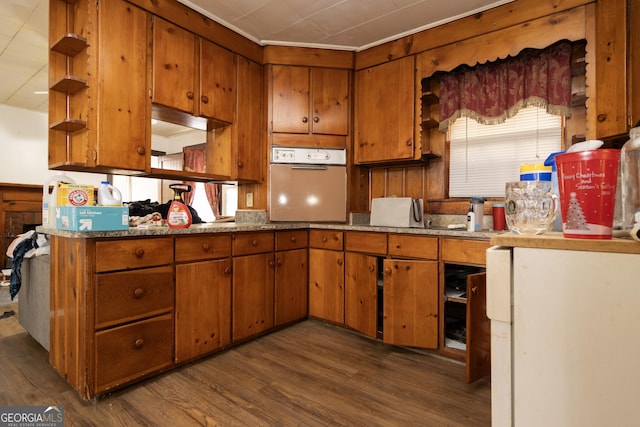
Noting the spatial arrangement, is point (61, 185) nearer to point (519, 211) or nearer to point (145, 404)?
point (145, 404)

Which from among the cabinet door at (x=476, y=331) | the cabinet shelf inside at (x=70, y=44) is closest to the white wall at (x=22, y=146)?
the cabinet shelf inside at (x=70, y=44)

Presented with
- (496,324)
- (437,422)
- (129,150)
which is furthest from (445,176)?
(129,150)

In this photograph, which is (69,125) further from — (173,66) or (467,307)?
(467,307)

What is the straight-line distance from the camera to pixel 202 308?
6.75 feet

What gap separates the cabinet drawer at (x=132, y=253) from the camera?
1614 millimetres

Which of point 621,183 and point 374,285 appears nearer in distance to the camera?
point 621,183

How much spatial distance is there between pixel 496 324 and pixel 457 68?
239 cm

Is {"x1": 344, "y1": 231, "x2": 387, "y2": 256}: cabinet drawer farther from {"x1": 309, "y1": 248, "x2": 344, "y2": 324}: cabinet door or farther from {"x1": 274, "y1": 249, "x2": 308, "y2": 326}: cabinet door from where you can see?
{"x1": 274, "y1": 249, "x2": 308, "y2": 326}: cabinet door

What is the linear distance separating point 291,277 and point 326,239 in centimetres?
43

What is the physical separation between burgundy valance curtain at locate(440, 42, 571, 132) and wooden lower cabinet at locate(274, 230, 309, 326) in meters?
1.56

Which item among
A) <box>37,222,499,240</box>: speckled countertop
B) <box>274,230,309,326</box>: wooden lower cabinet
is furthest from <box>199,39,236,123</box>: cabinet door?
<box>274,230,309,326</box>: wooden lower cabinet

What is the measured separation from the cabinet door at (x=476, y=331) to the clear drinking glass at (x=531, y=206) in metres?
0.94

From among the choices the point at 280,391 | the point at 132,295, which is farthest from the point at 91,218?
the point at 280,391

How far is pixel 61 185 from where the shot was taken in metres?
1.73
